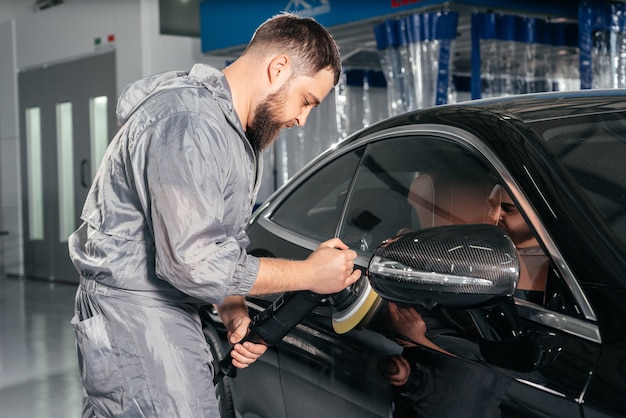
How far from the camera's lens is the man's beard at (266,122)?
1710 millimetres

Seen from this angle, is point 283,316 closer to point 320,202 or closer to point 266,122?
point 266,122

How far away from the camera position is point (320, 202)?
238 cm

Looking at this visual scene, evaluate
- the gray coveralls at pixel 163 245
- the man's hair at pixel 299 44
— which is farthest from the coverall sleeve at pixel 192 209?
the man's hair at pixel 299 44

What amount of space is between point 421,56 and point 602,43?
126 cm

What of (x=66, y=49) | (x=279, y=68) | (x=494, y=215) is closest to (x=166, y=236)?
(x=279, y=68)

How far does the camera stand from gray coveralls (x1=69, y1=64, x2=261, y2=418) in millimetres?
1542

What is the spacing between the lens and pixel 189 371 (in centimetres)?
174

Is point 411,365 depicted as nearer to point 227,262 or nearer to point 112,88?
point 227,262

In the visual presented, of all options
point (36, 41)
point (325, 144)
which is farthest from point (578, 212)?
point (36, 41)

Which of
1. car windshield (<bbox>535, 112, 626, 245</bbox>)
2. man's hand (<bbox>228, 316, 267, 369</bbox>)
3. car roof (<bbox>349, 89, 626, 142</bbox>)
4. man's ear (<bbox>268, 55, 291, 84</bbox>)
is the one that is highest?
man's ear (<bbox>268, 55, 291, 84</bbox>)

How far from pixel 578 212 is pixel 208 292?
0.68 metres

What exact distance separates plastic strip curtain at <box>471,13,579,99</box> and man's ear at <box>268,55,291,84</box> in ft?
11.9

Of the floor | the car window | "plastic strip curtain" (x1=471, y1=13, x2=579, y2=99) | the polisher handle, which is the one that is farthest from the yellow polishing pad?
"plastic strip curtain" (x1=471, y1=13, x2=579, y2=99)

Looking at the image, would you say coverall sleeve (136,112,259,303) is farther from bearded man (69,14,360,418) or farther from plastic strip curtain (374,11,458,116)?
plastic strip curtain (374,11,458,116)
